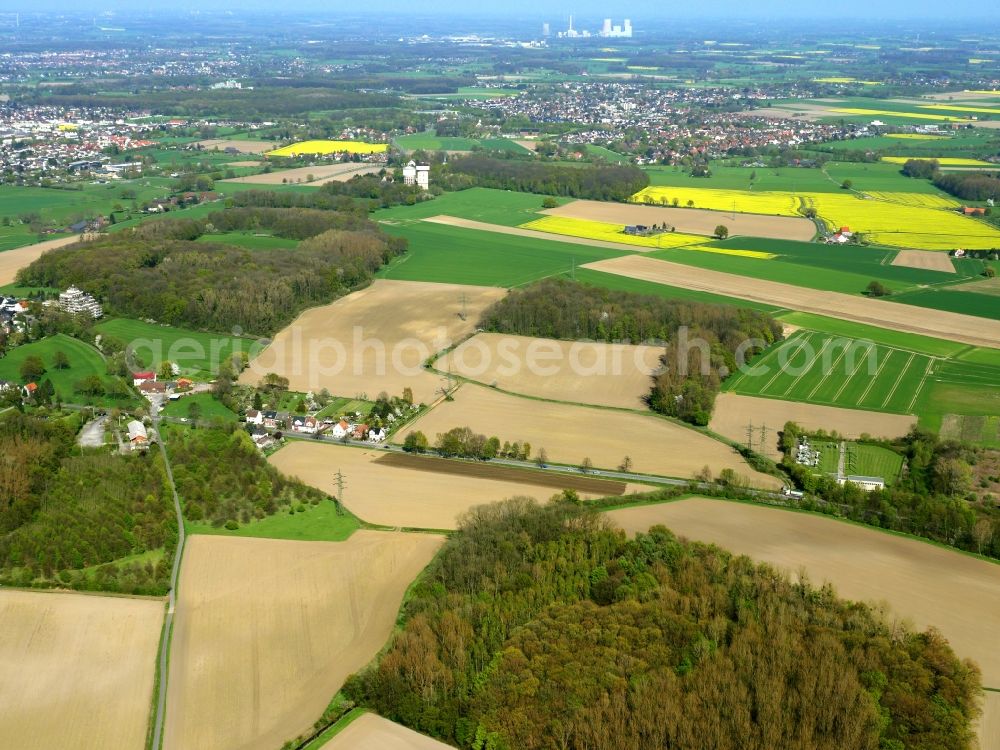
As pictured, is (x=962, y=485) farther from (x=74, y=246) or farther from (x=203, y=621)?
(x=74, y=246)

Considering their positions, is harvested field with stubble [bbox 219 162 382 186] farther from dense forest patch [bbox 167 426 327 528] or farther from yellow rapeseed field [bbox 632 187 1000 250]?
dense forest patch [bbox 167 426 327 528]

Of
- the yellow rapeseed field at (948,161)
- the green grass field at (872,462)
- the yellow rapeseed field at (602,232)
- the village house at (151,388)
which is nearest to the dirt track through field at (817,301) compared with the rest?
the yellow rapeseed field at (602,232)

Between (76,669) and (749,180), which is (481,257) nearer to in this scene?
(749,180)

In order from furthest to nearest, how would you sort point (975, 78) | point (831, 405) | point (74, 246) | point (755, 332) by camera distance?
1. point (975, 78)
2. point (74, 246)
3. point (755, 332)
4. point (831, 405)

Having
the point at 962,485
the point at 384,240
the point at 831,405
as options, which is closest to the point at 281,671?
the point at 962,485

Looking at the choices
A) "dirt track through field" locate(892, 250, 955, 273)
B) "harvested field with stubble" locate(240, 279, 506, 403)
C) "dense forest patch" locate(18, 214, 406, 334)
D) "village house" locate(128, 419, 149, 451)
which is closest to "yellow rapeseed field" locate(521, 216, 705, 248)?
"dense forest patch" locate(18, 214, 406, 334)
